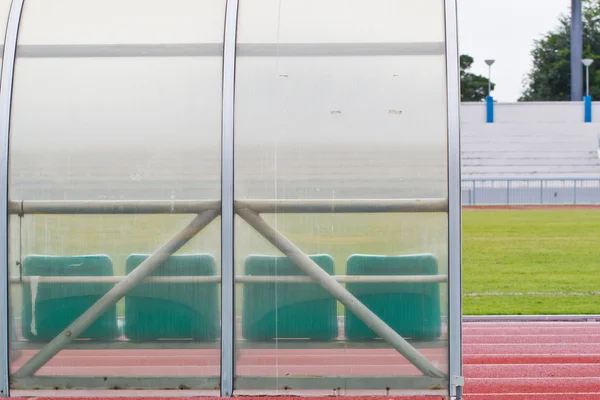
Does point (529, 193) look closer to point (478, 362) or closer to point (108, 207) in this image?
point (478, 362)

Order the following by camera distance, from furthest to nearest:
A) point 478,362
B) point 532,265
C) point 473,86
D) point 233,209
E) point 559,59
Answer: point 473,86 → point 559,59 → point 532,265 → point 478,362 → point 233,209

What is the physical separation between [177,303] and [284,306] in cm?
61

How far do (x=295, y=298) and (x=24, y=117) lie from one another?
73.5 inches

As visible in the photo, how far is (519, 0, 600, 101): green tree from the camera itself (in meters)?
73.5

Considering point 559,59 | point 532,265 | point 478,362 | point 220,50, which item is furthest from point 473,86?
point 220,50

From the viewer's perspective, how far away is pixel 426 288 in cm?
537

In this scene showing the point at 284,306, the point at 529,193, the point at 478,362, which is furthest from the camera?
the point at 529,193

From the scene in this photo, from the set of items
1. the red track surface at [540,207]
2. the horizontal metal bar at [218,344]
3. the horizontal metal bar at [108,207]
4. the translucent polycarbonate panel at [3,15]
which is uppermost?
the translucent polycarbonate panel at [3,15]

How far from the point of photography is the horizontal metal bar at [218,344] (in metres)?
5.44

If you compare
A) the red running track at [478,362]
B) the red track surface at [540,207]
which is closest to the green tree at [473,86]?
the red track surface at [540,207]

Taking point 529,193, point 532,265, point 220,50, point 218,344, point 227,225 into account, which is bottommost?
point 532,265

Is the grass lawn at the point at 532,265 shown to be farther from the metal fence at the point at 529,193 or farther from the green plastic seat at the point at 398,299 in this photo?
the metal fence at the point at 529,193

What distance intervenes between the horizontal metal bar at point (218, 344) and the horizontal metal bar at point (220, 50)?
165 centimetres

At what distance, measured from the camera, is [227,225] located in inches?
210
